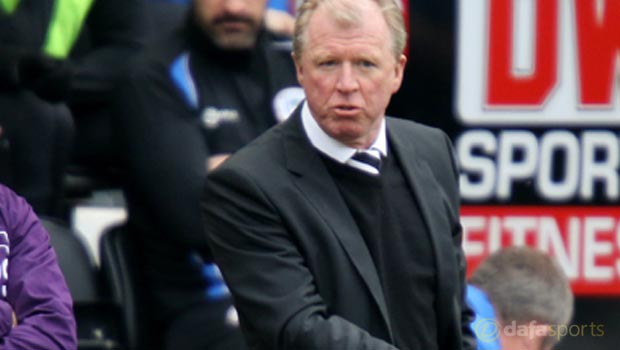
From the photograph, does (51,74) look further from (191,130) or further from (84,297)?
(84,297)

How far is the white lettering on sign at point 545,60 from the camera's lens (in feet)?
20.3

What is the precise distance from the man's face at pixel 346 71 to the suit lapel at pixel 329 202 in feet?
0.24

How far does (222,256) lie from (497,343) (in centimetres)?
133

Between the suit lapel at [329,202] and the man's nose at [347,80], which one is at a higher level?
the man's nose at [347,80]

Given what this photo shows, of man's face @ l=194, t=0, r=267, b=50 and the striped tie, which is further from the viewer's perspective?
man's face @ l=194, t=0, r=267, b=50

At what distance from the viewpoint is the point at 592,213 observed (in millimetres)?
6258

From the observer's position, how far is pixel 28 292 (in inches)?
163

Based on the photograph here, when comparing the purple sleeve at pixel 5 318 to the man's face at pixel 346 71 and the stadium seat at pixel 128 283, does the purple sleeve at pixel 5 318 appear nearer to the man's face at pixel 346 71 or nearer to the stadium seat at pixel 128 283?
the man's face at pixel 346 71

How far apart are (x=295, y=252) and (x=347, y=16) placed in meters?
0.54

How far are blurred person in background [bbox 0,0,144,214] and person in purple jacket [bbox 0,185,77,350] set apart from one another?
1.48 meters

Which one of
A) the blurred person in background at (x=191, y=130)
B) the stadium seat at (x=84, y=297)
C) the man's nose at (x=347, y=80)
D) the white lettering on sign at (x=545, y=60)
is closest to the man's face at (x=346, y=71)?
the man's nose at (x=347, y=80)

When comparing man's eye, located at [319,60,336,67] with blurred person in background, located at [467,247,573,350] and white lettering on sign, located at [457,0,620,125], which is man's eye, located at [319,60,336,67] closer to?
blurred person in background, located at [467,247,573,350]

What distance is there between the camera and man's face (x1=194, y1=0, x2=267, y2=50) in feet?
18.9

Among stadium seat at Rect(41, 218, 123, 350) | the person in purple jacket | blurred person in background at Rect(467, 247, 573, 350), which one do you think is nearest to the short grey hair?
the person in purple jacket
